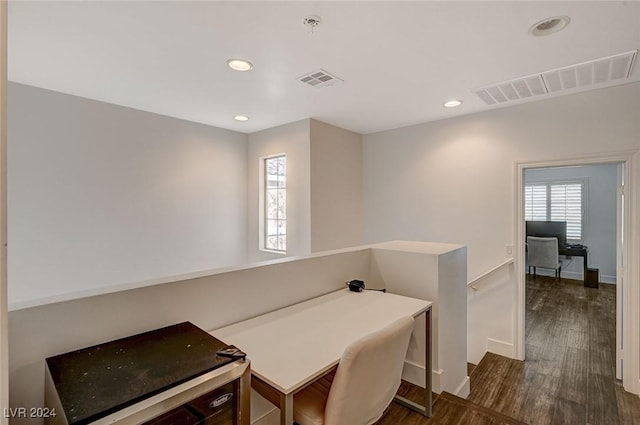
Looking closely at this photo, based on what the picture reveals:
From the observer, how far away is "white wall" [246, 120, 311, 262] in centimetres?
377

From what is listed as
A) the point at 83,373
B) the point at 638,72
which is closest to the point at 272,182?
the point at 83,373

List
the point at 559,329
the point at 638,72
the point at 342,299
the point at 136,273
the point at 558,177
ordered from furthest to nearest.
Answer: the point at 558,177, the point at 559,329, the point at 136,273, the point at 638,72, the point at 342,299

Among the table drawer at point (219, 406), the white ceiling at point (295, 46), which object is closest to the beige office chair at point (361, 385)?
the table drawer at point (219, 406)

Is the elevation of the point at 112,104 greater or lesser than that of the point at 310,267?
greater

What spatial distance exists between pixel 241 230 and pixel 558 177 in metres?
6.89

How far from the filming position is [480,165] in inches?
135

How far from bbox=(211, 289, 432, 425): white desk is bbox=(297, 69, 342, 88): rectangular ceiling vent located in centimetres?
180

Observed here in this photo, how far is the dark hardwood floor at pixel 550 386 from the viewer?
2004 mm

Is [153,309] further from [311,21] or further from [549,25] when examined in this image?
[549,25]

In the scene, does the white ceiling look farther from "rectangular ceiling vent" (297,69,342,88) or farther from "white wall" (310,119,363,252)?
"white wall" (310,119,363,252)

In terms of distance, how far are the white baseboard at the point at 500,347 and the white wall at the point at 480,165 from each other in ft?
0.17

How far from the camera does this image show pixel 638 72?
96.1 inches

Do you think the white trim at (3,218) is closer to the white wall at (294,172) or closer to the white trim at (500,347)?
the white wall at (294,172)

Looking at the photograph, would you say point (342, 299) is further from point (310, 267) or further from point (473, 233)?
point (473, 233)
